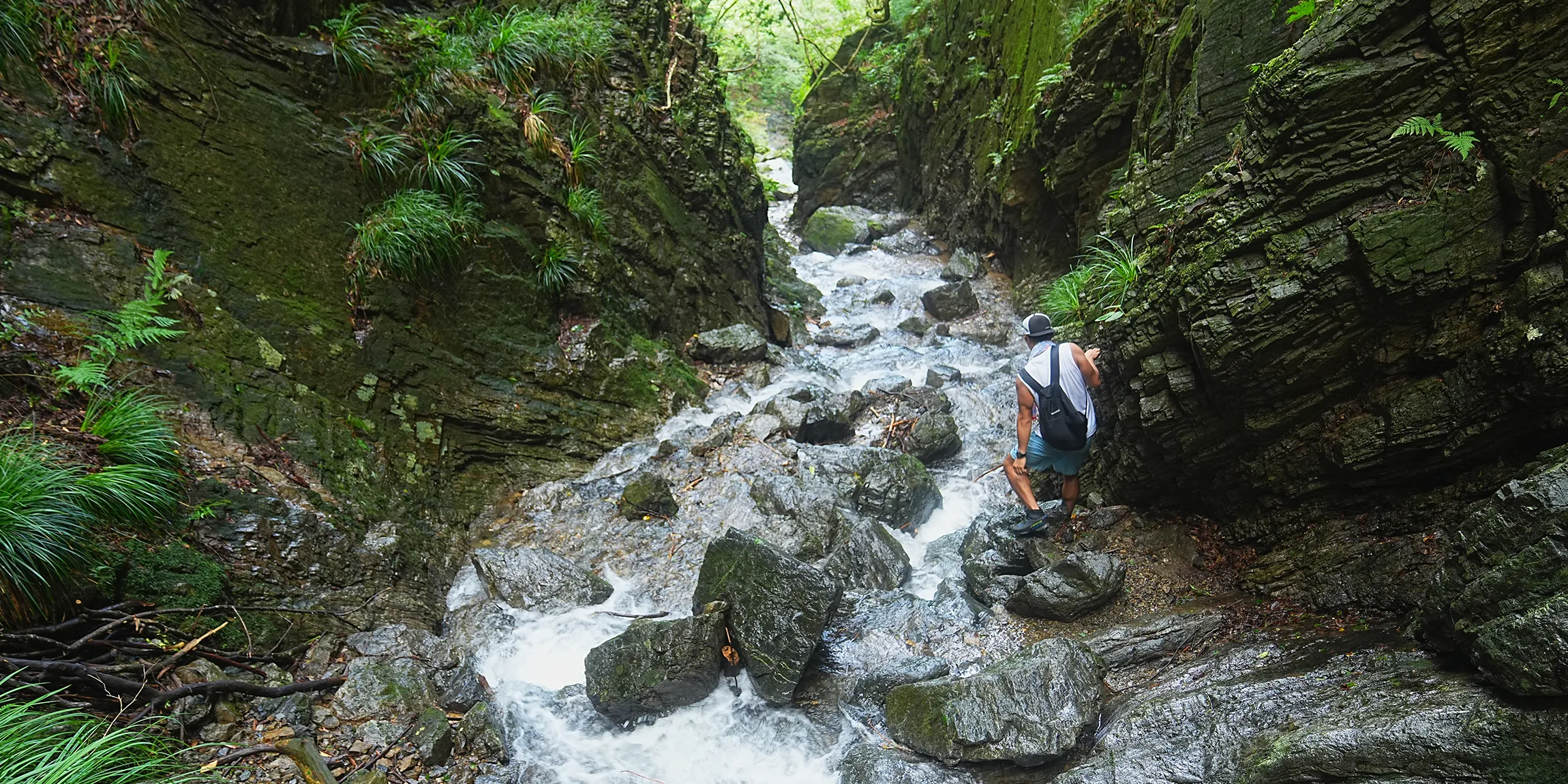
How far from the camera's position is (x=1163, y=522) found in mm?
5355

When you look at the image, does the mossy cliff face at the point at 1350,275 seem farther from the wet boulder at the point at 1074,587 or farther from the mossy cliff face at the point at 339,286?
the mossy cliff face at the point at 339,286

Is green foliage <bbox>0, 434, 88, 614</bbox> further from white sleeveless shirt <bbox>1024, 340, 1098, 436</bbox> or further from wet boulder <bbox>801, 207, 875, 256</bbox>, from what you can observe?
wet boulder <bbox>801, 207, 875, 256</bbox>

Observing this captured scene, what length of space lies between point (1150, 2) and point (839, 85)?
609 inches

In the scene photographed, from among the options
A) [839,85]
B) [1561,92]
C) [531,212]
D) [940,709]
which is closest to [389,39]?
[531,212]

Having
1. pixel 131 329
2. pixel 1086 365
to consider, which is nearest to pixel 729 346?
pixel 1086 365

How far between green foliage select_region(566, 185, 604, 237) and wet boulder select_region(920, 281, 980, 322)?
232 inches

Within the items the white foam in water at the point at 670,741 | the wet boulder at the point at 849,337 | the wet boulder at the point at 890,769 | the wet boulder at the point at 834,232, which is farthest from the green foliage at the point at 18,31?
the wet boulder at the point at 834,232

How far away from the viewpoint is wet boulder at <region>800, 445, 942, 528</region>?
6805 millimetres

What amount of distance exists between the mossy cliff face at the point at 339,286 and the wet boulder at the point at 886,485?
8.44 ft

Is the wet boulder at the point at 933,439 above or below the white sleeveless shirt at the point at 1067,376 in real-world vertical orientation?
below

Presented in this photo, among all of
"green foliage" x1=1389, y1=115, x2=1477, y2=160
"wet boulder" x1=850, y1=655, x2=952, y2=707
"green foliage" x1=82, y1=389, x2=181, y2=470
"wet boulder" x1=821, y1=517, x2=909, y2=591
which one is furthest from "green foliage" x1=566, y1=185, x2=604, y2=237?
"green foliage" x1=1389, y1=115, x2=1477, y2=160

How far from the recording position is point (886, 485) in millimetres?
6887

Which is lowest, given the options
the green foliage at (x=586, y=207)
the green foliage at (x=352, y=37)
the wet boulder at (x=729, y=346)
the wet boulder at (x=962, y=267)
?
the wet boulder at (x=729, y=346)

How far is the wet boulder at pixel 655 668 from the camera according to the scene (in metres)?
4.64
